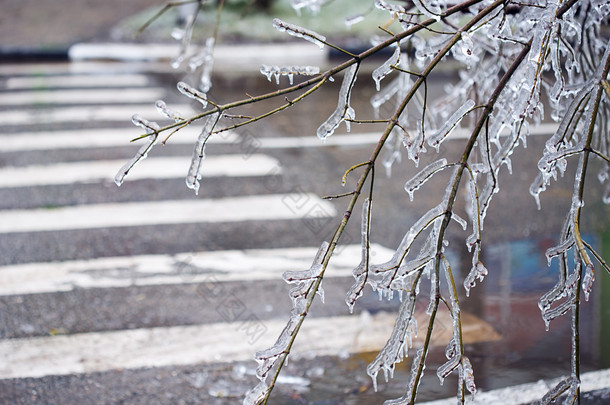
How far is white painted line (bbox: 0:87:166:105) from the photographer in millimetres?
8930

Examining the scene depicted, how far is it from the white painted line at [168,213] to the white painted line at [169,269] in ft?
2.02

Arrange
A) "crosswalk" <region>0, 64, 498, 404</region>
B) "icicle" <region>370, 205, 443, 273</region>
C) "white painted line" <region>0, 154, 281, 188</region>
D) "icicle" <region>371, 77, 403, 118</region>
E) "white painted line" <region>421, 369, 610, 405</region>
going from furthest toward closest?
"white painted line" <region>0, 154, 281, 188</region>, "crosswalk" <region>0, 64, 498, 404</region>, "white painted line" <region>421, 369, 610, 405</region>, "icicle" <region>371, 77, 403, 118</region>, "icicle" <region>370, 205, 443, 273</region>

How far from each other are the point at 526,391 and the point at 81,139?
17.7 feet

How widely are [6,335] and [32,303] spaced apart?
35 centimetres

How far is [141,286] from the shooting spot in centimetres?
436

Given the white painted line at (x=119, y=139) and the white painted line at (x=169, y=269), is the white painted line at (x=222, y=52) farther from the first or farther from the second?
the white painted line at (x=169, y=269)

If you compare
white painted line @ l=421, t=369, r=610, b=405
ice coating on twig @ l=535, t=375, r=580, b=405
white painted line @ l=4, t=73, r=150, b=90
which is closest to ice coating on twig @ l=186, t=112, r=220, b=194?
ice coating on twig @ l=535, t=375, r=580, b=405

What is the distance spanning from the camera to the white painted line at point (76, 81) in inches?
388

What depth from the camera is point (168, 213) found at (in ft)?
18.2

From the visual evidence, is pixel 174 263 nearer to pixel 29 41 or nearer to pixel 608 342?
pixel 608 342

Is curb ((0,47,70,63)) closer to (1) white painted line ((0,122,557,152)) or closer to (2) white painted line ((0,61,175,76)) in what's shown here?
→ (2) white painted line ((0,61,175,76))

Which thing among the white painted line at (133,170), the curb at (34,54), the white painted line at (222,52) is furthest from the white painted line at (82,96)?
the curb at (34,54)

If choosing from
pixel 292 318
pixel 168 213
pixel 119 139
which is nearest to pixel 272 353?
pixel 292 318

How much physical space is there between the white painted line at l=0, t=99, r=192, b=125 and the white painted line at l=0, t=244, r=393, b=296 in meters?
3.57
